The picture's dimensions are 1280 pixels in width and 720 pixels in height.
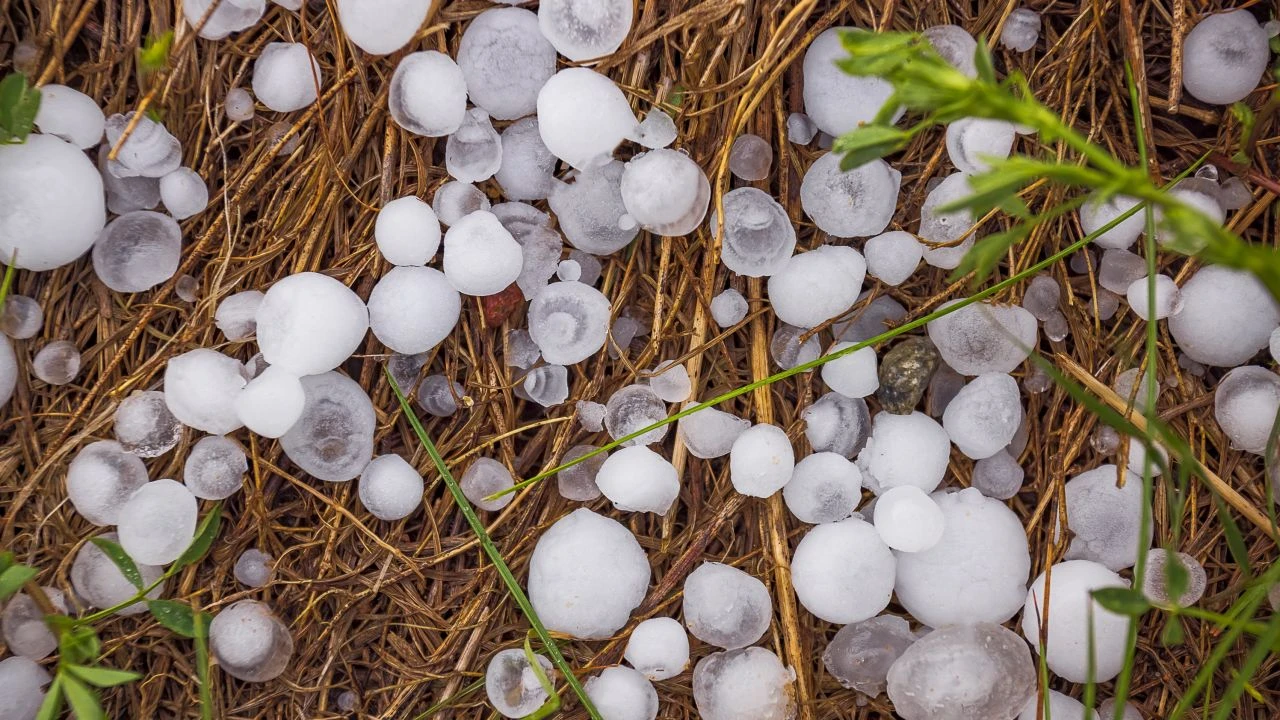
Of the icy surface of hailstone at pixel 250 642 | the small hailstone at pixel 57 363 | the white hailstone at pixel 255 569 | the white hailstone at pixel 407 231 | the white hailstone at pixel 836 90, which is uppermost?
the white hailstone at pixel 836 90

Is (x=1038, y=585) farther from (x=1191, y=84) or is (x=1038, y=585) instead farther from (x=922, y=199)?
(x=1191, y=84)

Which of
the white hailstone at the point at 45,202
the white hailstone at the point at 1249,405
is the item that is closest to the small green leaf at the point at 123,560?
the white hailstone at the point at 45,202

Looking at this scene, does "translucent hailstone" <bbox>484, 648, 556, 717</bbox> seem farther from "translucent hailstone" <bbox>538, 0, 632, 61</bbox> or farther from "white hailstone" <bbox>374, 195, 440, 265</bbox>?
"translucent hailstone" <bbox>538, 0, 632, 61</bbox>

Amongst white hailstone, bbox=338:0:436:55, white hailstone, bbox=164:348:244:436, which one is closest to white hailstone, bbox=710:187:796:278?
white hailstone, bbox=338:0:436:55

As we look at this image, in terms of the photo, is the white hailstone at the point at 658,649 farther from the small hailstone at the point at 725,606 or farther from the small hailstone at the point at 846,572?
the small hailstone at the point at 846,572

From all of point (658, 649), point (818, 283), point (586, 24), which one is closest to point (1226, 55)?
point (818, 283)

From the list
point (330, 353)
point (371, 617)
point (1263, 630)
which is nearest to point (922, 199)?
point (1263, 630)
